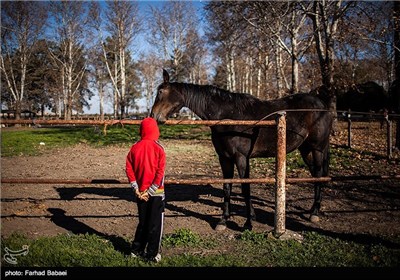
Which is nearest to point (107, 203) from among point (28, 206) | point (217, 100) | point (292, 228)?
point (28, 206)

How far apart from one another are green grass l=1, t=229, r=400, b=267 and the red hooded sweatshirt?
0.95 meters

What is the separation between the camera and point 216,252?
3.83 m

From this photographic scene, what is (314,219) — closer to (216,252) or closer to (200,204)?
(216,252)

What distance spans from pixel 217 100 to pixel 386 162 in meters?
7.55

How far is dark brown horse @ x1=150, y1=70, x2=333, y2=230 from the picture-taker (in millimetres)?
4723

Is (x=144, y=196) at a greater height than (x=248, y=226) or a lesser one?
greater

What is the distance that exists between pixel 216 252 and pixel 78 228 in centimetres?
239

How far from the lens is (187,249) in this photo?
12.9ft

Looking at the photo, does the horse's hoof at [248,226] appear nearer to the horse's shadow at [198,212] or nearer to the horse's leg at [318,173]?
the horse's shadow at [198,212]

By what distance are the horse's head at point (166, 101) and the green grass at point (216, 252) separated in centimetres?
189

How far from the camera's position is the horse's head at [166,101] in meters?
4.72

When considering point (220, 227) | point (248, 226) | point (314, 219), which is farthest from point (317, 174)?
point (220, 227)

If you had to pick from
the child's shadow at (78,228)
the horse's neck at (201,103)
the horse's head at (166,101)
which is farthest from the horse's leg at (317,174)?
the child's shadow at (78,228)
